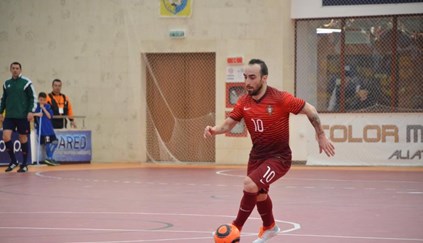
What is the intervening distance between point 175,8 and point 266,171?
772 inches

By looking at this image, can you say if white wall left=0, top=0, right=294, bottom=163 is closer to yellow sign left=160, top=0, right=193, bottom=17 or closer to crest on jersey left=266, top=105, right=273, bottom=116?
yellow sign left=160, top=0, right=193, bottom=17

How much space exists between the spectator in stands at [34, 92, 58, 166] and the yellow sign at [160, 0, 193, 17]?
4666 millimetres

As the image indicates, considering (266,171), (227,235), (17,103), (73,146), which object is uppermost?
(17,103)

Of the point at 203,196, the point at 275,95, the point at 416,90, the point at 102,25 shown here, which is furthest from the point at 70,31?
the point at 275,95

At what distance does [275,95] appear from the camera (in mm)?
11398

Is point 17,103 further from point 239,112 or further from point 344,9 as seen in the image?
point 239,112

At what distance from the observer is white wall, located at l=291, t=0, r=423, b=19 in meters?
28.4

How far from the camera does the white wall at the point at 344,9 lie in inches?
1117

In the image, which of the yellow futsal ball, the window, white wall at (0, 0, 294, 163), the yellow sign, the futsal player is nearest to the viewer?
the yellow futsal ball

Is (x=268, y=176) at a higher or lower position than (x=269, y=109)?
lower

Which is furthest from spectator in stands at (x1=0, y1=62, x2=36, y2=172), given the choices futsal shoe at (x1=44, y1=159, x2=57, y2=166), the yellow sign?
the yellow sign

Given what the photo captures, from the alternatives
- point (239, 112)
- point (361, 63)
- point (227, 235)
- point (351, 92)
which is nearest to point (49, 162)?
point (351, 92)

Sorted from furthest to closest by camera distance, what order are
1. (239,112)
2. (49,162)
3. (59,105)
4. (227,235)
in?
1. (59,105)
2. (49,162)
3. (239,112)
4. (227,235)

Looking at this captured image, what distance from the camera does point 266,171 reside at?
11.0 m
